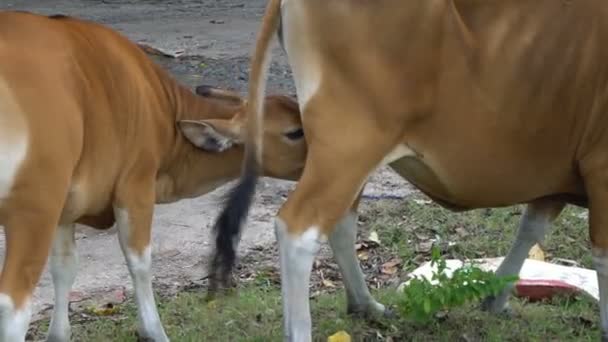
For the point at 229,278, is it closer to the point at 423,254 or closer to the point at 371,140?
the point at 371,140

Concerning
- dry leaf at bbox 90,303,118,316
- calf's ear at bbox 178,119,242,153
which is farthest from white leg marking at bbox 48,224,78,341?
calf's ear at bbox 178,119,242,153

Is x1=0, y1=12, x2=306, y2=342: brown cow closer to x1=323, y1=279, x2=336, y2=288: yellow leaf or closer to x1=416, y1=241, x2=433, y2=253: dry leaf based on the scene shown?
x1=323, y1=279, x2=336, y2=288: yellow leaf

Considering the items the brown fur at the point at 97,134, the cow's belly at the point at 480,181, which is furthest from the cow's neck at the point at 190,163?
the cow's belly at the point at 480,181

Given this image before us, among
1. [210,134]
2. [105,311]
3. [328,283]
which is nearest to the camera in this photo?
[210,134]

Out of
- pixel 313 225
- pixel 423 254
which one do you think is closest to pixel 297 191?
pixel 313 225

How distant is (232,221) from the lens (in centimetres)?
507

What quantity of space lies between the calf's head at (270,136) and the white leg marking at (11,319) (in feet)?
4.57

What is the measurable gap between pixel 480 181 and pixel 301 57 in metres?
0.86

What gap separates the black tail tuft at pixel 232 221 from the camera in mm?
5031

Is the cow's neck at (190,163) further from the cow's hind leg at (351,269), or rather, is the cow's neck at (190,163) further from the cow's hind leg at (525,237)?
the cow's hind leg at (525,237)

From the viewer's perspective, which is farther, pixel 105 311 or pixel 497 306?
pixel 105 311

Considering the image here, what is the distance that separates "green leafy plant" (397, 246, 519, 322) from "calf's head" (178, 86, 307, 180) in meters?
0.85

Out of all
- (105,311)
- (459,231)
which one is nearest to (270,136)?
(105,311)

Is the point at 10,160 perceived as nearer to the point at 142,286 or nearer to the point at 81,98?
the point at 81,98
